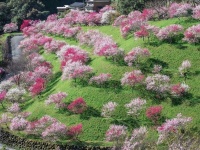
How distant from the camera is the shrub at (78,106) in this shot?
48.6 metres

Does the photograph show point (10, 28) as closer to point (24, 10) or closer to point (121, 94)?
point (24, 10)

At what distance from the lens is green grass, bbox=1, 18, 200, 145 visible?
4600 cm

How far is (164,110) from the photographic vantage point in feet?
153

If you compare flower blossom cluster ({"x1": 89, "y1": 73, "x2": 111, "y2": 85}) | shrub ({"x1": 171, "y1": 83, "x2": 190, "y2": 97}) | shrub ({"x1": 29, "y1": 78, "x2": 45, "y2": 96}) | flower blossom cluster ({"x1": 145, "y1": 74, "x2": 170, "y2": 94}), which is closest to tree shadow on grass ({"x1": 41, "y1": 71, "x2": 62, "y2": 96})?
shrub ({"x1": 29, "y1": 78, "x2": 45, "y2": 96})

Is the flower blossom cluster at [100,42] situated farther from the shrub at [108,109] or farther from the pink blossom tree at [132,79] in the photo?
the shrub at [108,109]

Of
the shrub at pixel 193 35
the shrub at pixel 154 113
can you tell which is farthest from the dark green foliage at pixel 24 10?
the shrub at pixel 154 113

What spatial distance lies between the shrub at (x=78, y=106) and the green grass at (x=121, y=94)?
2.18 feet

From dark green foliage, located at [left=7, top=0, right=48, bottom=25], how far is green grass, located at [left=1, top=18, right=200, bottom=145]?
55.7 meters

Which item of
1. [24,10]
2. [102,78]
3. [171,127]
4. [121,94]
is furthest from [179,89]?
[24,10]

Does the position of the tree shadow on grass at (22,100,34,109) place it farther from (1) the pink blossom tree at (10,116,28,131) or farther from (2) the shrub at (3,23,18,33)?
(2) the shrub at (3,23,18,33)

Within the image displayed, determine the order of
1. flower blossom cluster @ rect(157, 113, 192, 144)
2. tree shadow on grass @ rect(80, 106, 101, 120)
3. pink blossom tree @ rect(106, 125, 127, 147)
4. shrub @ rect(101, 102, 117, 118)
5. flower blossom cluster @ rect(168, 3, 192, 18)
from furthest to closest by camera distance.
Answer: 1. flower blossom cluster @ rect(168, 3, 192, 18)
2. tree shadow on grass @ rect(80, 106, 101, 120)
3. shrub @ rect(101, 102, 117, 118)
4. pink blossom tree @ rect(106, 125, 127, 147)
5. flower blossom cluster @ rect(157, 113, 192, 144)

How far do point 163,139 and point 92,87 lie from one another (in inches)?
599

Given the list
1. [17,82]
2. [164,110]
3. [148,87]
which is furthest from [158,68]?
[17,82]

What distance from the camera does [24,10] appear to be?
115m
